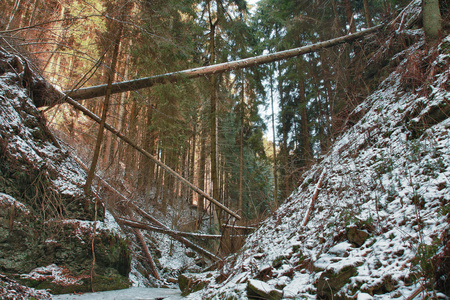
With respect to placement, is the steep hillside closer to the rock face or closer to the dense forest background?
the dense forest background

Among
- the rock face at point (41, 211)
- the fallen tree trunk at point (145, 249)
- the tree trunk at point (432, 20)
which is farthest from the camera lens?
the fallen tree trunk at point (145, 249)

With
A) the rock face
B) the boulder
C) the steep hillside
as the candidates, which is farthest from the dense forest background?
the boulder

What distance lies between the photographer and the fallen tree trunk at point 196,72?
21.0 ft

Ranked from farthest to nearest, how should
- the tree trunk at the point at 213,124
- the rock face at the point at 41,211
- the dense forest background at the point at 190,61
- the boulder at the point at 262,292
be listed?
the tree trunk at the point at 213,124 < the dense forest background at the point at 190,61 < the rock face at the point at 41,211 < the boulder at the point at 262,292

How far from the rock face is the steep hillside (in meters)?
2.53

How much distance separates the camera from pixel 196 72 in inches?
267

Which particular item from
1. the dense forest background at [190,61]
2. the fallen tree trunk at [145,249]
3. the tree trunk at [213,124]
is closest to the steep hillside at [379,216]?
the dense forest background at [190,61]

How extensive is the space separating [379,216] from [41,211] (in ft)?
18.8

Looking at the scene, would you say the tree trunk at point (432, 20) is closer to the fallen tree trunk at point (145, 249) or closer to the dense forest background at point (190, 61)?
the dense forest background at point (190, 61)

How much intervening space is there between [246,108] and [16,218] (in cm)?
1318

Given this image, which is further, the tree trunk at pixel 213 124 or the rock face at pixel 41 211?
→ the tree trunk at pixel 213 124

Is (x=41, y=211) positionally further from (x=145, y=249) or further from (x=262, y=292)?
(x=145, y=249)

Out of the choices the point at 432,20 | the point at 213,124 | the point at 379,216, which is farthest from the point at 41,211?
the point at 432,20

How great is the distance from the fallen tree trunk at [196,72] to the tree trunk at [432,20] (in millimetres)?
1779
